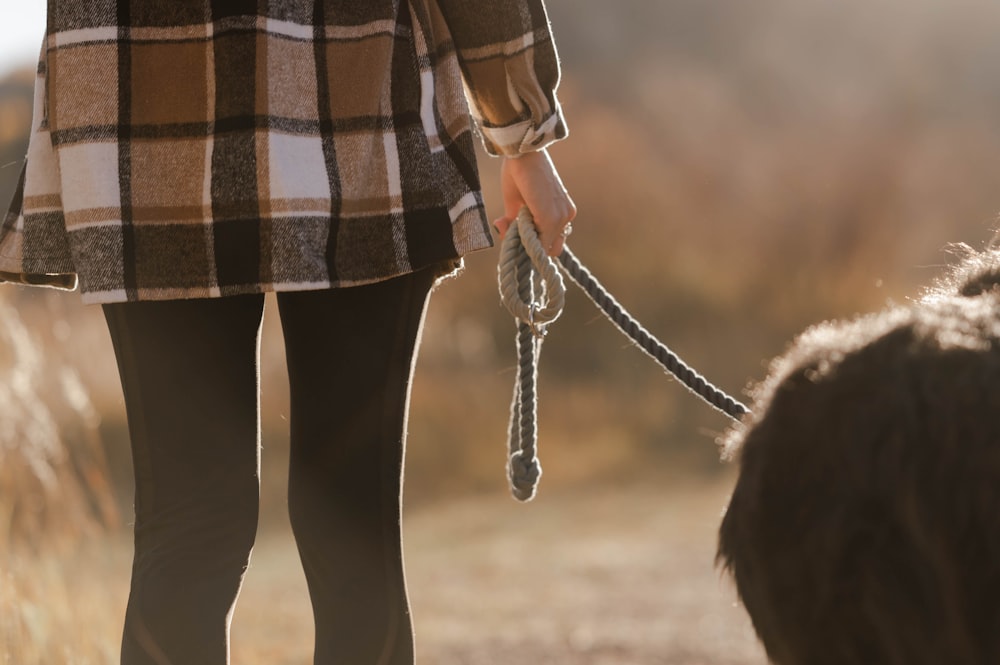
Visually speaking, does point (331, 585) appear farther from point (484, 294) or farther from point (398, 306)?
point (484, 294)

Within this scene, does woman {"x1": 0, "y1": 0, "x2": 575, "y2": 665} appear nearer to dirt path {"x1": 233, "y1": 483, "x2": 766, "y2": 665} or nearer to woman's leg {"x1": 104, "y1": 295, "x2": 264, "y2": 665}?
woman's leg {"x1": 104, "y1": 295, "x2": 264, "y2": 665}

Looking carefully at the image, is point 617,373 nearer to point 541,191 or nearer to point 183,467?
point 541,191

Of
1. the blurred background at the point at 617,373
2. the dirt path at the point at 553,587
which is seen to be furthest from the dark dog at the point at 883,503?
the dirt path at the point at 553,587

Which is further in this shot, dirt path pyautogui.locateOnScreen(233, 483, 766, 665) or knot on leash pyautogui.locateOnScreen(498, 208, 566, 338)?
dirt path pyautogui.locateOnScreen(233, 483, 766, 665)

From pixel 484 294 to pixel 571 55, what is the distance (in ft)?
46.5

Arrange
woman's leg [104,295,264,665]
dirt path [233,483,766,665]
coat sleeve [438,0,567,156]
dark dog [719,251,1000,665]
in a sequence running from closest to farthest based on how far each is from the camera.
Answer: dark dog [719,251,1000,665]
woman's leg [104,295,264,665]
coat sleeve [438,0,567,156]
dirt path [233,483,766,665]

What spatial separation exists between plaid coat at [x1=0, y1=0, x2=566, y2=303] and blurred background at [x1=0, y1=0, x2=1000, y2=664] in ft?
5.06

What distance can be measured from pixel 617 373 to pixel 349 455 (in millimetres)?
6352

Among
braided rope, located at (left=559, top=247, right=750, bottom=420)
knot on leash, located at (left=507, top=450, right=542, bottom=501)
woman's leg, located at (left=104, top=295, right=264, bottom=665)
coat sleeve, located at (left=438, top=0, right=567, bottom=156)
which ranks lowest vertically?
woman's leg, located at (left=104, top=295, right=264, bottom=665)

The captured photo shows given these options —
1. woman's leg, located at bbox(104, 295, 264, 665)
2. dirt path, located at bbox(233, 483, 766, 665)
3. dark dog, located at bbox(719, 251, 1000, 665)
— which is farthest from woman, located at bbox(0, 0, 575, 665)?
dirt path, located at bbox(233, 483, 766, 665)

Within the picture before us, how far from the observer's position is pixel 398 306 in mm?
1292

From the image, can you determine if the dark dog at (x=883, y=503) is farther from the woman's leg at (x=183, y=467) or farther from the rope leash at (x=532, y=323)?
the woman's leg at (x=183, y=467)

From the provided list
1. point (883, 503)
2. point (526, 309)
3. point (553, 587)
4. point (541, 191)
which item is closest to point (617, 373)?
point (553, 587)

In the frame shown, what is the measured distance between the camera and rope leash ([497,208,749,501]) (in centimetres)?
147
